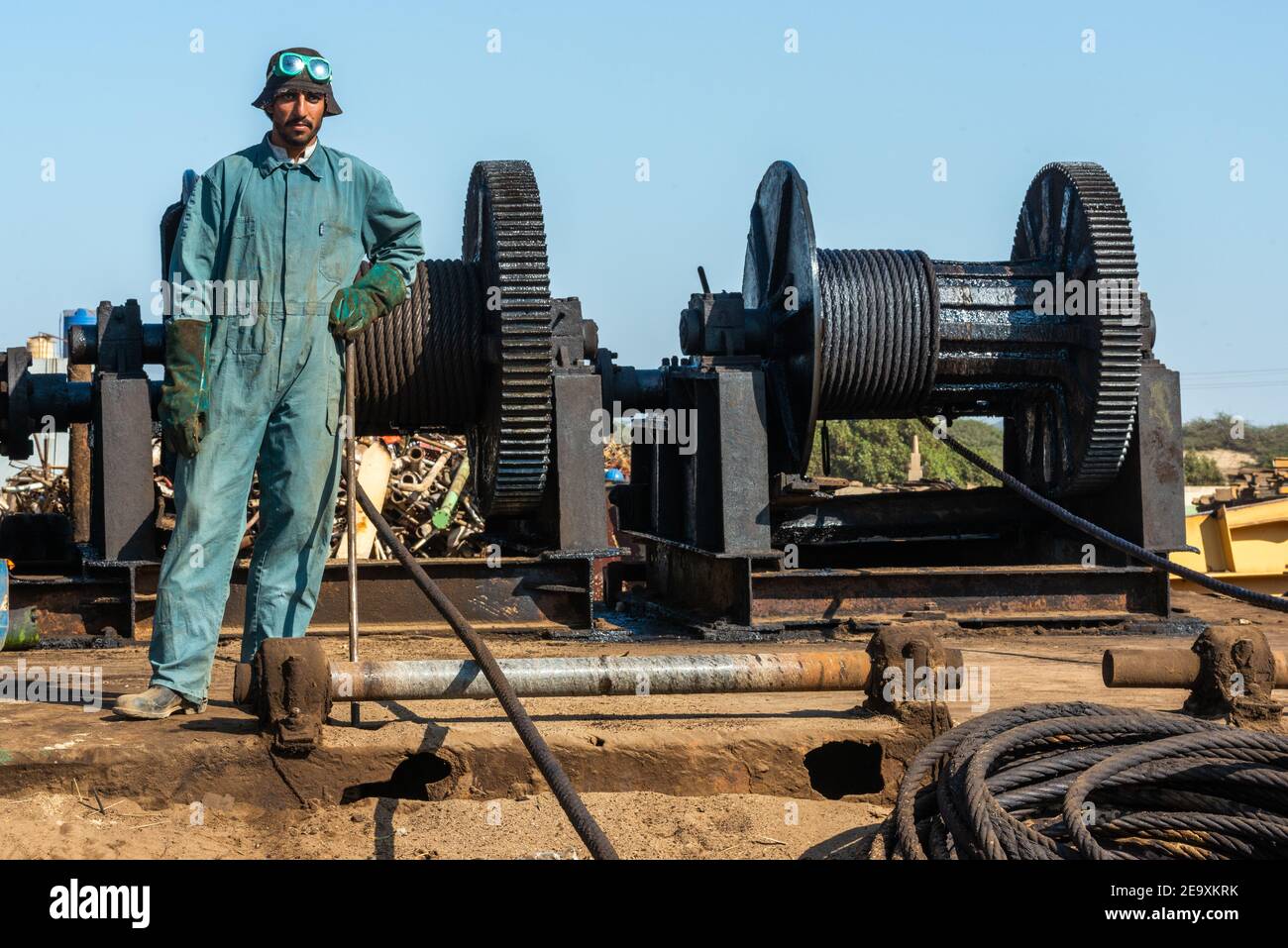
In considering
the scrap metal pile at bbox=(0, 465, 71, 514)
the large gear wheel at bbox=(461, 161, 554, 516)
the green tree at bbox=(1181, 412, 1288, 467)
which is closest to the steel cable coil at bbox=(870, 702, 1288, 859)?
the large gear wheel at bbox=(461, 161, 554, 516)

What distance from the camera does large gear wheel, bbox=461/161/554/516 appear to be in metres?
7.62

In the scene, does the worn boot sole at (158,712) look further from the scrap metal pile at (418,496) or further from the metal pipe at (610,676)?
the scrap metal pile at (418,496)


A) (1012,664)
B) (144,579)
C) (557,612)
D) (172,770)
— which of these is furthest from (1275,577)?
(172,770)

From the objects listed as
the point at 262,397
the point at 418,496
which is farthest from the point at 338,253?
the point at 418,496

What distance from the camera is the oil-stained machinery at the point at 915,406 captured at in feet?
26.3

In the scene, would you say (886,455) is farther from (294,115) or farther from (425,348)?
(294,115)

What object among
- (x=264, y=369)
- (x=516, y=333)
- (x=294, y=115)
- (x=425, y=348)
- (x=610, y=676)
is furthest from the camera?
(x=425, y=348)

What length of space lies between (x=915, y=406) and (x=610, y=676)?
4.86m

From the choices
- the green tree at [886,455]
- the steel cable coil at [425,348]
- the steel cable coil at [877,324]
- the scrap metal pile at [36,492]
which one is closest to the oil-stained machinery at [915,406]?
the steel cable coil at [877,324]

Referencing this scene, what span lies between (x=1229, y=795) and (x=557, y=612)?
4668 mm

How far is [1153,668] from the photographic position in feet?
14.6

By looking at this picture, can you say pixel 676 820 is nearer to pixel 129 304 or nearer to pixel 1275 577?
pixel 129 304

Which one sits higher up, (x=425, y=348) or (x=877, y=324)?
(x=877, y=324)

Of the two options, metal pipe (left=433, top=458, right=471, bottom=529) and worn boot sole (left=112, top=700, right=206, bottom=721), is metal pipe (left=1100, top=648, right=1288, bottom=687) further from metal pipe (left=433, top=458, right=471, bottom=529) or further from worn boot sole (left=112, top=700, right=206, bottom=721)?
metal pipe (left=433, top=458, right=471, bottom=529)
